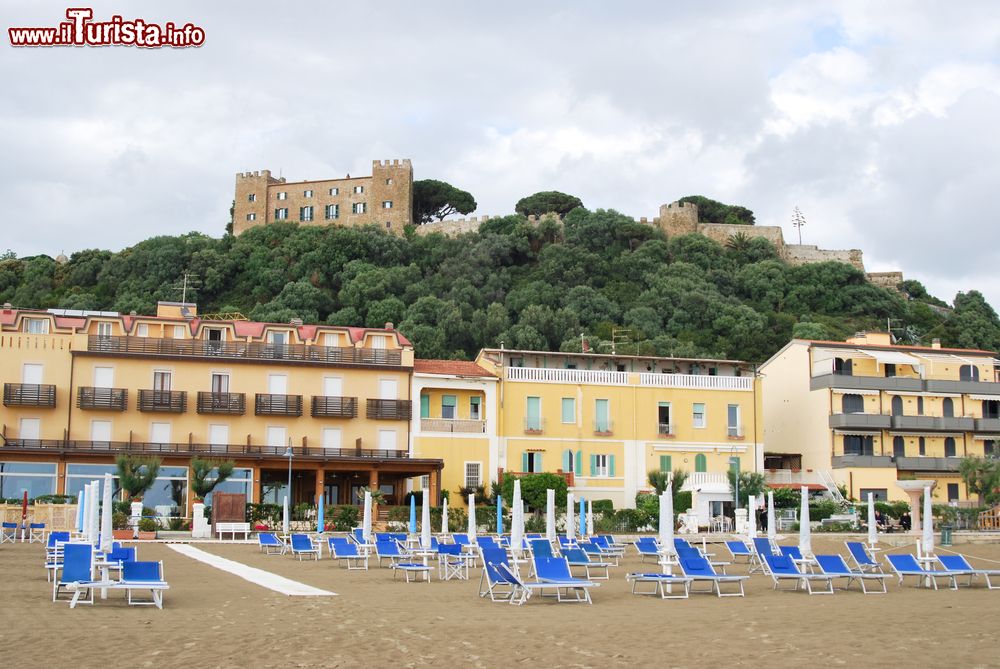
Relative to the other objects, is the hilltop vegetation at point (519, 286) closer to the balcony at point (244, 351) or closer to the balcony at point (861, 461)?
the balcony at point (861, 461)

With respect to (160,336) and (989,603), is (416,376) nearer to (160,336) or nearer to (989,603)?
(160,336)

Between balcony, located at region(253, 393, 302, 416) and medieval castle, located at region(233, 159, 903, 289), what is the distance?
61296 millimetres

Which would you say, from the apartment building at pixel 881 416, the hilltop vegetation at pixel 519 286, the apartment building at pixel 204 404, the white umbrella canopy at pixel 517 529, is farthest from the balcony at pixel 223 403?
the hilltop vegetation at pixel 519 286

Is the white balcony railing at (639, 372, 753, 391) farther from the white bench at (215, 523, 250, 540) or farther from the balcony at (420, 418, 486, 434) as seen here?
the white bench at (215, 523, 250, 540)

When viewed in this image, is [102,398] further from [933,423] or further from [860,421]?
[933,423]

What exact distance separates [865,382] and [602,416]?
12253 mm

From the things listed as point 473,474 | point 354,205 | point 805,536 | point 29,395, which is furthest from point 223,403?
point 354,205

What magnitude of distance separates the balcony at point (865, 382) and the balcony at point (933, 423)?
1.31 metres

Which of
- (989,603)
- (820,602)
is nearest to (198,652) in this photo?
(820,602)

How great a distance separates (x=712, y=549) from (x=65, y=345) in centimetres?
2347

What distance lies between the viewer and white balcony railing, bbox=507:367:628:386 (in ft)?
149

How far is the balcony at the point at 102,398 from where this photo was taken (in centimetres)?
4116

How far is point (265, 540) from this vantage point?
28.5 m

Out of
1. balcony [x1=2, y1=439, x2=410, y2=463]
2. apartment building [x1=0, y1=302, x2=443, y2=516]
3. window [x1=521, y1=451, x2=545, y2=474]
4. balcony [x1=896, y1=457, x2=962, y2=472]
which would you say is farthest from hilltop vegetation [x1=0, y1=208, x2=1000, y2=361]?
balcony [x1=2, y1=439, x2=410, y2=463]
